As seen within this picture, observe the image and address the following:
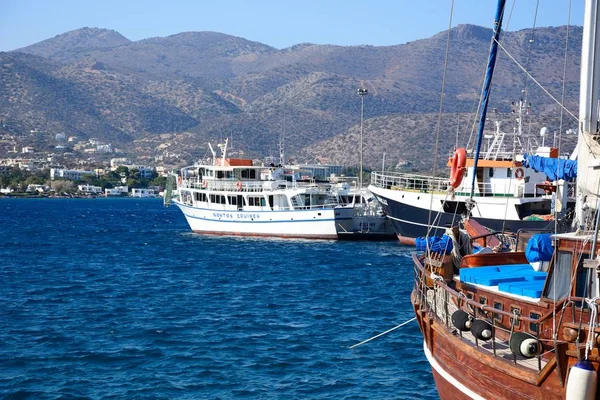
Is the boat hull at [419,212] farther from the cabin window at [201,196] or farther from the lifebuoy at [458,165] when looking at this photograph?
the lifebuoy at [458,165]

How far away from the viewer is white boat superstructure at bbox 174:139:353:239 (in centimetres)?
6812

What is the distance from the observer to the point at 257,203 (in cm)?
7194

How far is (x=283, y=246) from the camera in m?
63.5

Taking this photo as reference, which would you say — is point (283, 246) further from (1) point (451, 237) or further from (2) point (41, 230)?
(1) point (451, 237)

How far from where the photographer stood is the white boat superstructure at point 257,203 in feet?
224

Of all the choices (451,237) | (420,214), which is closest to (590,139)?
(451,237)

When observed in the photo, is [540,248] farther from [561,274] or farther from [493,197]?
[493,197]

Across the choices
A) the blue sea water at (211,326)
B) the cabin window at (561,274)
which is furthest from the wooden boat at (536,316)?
the blue sea water at (211,326)

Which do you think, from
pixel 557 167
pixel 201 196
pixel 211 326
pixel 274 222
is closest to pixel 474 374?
pixel 557 167

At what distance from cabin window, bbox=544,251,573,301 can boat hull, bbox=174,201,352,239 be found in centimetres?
5171

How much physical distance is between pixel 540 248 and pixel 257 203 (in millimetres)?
54893

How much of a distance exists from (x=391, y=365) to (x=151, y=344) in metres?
7.65

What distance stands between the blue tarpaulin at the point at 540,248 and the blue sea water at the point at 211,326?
576 centimetres

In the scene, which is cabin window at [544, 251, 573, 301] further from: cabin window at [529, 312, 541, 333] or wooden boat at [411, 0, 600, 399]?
cabin window at [529, 312, 541, 333]
